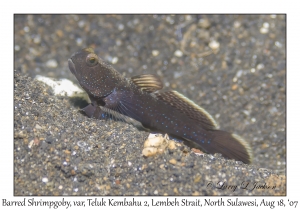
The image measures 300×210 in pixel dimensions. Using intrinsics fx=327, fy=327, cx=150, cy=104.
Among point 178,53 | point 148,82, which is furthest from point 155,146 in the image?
point 178,53

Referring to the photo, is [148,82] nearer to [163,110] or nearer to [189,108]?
[163,110]

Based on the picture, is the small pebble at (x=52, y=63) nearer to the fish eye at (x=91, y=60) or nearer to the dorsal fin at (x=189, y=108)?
the fish eye at (x=91, y=60)

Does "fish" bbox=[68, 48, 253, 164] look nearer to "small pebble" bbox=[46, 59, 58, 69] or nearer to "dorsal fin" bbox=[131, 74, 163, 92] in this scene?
"dorsal fin" bbox=[131, 74, 163, 92]

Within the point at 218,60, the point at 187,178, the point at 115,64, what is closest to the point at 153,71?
the point at 115,64

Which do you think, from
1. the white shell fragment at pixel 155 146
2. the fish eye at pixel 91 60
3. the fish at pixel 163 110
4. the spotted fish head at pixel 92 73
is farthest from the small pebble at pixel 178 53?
the white shell fragment at pixel 155 146

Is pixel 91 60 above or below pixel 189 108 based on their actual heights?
above

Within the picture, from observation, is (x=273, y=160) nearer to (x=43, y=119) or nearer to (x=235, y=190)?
(x=235, y=190)
